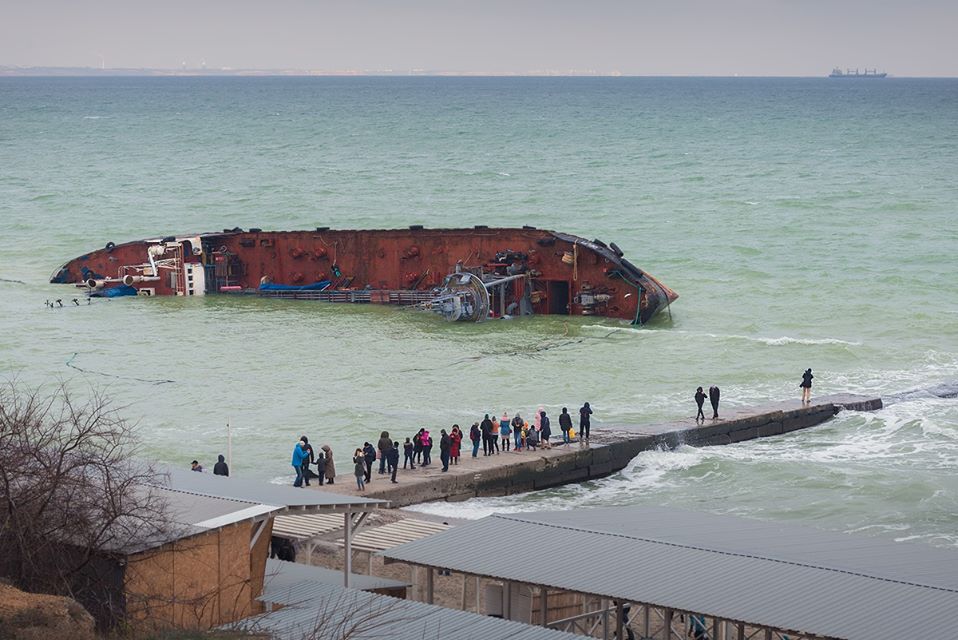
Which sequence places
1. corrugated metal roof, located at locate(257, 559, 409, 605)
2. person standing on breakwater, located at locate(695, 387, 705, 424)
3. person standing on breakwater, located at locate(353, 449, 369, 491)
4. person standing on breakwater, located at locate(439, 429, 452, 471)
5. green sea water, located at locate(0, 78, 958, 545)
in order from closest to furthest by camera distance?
corrugated metal roof, located at locate(257, 559, 409, 605)
person standing on breakwater, located at locate(353, 449, 369, 491)
person standing on breakwater, located at locate(439, 429, 452, 471)
green sea water, located at locate(0, 78, 958, 545)
person standing on breakwater, located at locate(695, 387, 705, 424)

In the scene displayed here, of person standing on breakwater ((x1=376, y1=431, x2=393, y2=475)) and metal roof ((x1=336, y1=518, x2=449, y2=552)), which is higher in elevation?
person standing on breakwater ((x1=376, y1=431, x2=393, y2=475))

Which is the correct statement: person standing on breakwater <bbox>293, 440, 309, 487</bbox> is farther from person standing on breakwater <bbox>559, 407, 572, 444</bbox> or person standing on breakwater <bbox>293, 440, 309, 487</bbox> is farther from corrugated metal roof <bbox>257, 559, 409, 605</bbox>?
corrugated metal roof <bbox>257, 559, 409, 605</bbox>

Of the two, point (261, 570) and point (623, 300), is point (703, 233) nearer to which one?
point (623, 300)

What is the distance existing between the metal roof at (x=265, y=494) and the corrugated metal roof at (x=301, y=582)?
947 mm

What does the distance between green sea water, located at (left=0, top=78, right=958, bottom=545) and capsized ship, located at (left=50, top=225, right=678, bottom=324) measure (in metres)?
0.85

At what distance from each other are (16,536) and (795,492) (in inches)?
706

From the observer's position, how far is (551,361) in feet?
141

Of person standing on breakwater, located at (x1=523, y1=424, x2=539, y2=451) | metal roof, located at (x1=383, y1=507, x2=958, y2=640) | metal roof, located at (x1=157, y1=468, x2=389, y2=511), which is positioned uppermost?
metal roof, located at (x1=157, y1=468, x2=389, y2=511)

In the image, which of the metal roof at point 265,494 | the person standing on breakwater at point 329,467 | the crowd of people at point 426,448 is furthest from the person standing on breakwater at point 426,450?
the metal roof at point 265,494

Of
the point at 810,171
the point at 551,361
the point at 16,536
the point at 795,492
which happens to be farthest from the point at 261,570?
the point at 810,171

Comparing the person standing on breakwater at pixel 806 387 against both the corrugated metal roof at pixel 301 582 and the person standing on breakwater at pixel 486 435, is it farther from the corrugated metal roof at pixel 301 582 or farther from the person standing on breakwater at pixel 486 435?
the corrugated metal roof at pixel 301 582

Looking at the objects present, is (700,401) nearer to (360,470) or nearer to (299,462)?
(360,470)

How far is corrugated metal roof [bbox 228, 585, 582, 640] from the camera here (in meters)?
15.5

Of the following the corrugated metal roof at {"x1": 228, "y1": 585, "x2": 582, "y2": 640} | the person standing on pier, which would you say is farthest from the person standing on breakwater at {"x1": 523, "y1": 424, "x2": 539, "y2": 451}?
the corrugated metal roof at {"x1": 228, "y1": 585, "x2": 582, "y2": 640}
